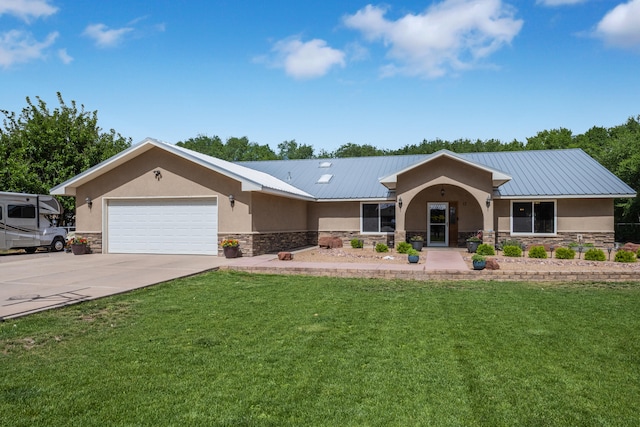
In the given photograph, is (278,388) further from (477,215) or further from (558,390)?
(477,215)

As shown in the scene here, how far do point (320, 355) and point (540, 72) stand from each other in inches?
697

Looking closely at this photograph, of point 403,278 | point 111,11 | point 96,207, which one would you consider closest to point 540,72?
point 403,278

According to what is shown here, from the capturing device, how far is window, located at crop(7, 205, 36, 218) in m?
18.3

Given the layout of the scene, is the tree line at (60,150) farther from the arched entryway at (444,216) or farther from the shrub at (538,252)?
the shrub at (538,252)

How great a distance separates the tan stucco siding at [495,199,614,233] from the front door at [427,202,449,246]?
464cm

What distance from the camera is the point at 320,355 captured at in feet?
16.6

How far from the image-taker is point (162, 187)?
16719 mm

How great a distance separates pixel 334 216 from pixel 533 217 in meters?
8.96

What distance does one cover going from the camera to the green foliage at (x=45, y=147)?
23703 millimetres

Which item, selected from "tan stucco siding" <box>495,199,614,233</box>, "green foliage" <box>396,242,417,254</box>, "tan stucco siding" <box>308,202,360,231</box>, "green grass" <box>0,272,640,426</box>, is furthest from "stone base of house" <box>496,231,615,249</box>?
"green grass" <box>0,272,640,426</box>

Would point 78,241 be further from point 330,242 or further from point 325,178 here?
point 325,178

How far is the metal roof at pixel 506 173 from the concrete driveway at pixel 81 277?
8493 millimetres

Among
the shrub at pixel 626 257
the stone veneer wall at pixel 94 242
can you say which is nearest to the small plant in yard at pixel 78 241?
the stone veneer wall at pixel 94 242

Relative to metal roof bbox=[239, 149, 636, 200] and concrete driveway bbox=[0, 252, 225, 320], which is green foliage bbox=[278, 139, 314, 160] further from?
concrete driveway bbox=[0, 252, 225, 320]
